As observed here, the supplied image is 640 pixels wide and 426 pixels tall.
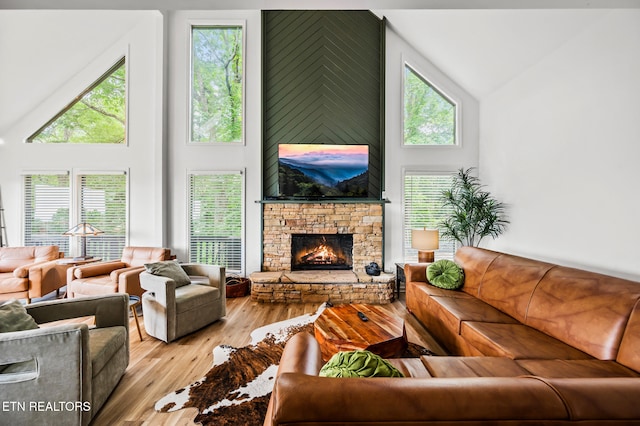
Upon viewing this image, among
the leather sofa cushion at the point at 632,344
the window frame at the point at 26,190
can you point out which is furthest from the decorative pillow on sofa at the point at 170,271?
the leather sofa cushion at the point at 632,344

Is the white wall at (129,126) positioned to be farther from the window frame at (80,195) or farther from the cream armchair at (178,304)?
the cream armchair at (178,304)

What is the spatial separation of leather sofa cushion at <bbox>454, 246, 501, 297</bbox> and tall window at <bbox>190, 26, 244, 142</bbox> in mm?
3941

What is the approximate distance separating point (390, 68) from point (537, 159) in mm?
2695

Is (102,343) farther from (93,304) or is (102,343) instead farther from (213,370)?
(213,370)

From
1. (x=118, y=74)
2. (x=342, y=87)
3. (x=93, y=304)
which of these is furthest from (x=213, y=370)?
(x=118, y=74)

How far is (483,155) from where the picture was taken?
4473 mm

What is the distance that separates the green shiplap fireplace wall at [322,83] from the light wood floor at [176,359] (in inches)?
79.2

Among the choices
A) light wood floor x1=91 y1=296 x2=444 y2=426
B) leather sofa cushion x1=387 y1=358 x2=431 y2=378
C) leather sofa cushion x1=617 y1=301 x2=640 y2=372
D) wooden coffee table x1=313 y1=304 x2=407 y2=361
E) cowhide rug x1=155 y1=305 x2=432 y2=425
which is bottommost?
light wood floor x1=91 y1=296 x2=444 y2=426

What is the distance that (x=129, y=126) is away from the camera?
4598 millimetres

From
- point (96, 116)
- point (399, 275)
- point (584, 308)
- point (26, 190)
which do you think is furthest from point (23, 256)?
point (584, 308)

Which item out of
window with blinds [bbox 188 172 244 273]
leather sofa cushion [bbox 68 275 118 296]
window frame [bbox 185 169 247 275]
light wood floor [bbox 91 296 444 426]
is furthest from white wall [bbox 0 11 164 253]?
light wood floor [bbox 91 296 444 426]

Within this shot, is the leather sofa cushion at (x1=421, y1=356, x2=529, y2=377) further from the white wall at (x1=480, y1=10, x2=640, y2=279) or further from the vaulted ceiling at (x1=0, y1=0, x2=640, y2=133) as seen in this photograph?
the vaulted ceiling at (x1=0, y1=0, x2=640, y2=133)

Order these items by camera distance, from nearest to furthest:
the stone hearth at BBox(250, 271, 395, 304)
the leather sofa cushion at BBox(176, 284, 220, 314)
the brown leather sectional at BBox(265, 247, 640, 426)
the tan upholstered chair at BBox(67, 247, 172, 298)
Result: the brown leather sectional at BBox(265, 247, 640, 426) < the leather sofa cushion at BBox(176, 284, 220, 314) < the tan upholstered chair at BBox(67, 247, 172, 298) < the stone hearth at BBox(250, 271, 395, 304)

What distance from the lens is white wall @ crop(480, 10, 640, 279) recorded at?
225 centimetres
